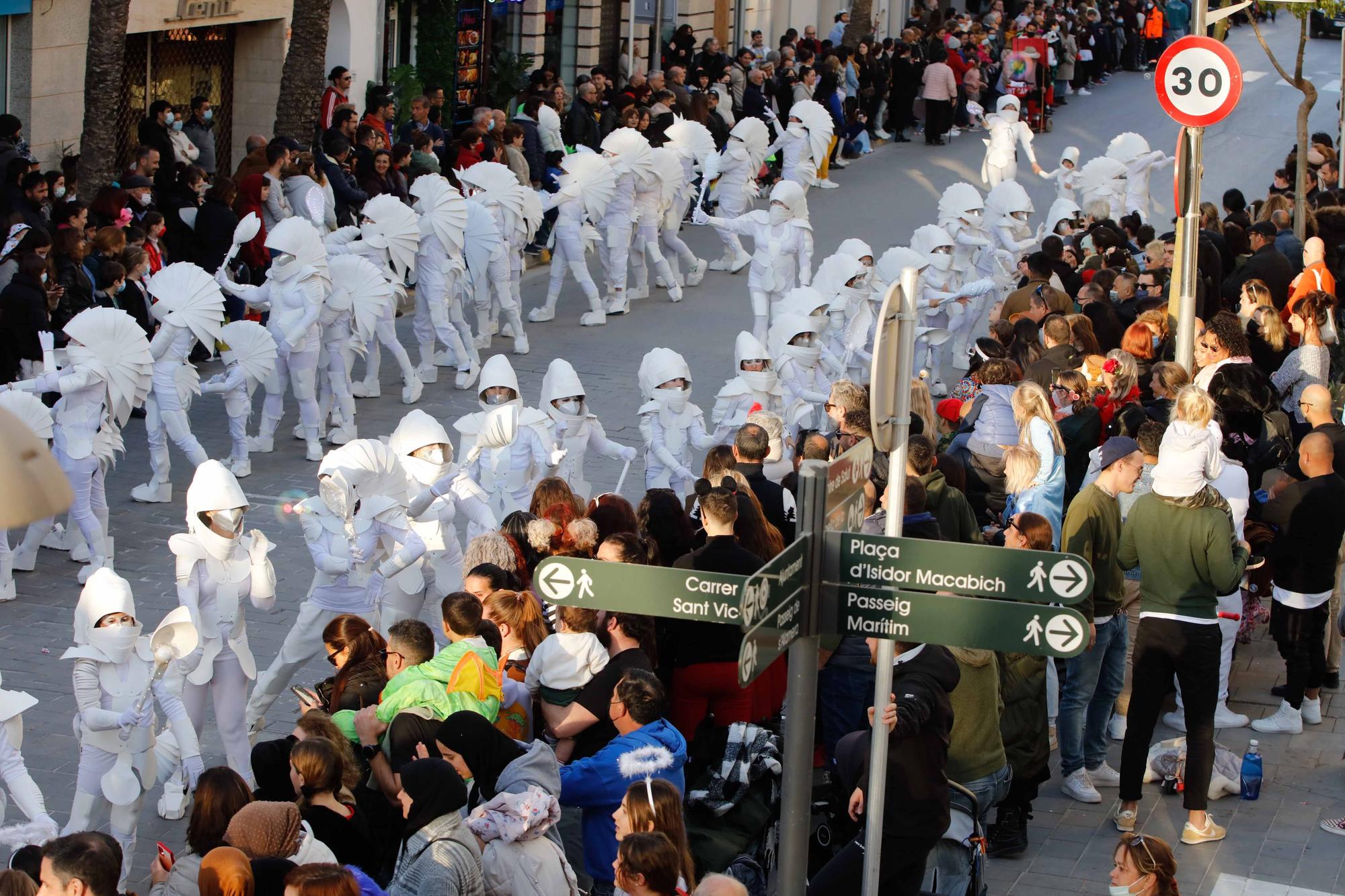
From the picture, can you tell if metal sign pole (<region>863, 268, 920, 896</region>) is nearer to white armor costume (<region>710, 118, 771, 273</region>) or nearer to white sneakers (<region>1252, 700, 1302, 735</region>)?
white sneakers (<region>1252, 700, 1302, 735</region>)

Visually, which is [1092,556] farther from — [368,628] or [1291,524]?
[368,628]

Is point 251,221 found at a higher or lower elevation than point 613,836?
higher

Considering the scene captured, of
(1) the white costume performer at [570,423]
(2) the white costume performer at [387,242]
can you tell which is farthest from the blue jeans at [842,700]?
(2) the white costume performer at [387,242]

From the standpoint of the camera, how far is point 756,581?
3875 mm

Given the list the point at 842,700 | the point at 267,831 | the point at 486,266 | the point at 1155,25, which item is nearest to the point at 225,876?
the point at 267,831

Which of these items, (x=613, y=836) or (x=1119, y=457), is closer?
(x=613, y=836)

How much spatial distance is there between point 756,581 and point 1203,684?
171 inches

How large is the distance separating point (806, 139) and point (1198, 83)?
31.2ft

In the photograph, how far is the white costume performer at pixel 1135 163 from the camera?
1928cm

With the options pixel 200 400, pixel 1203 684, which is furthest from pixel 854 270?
pixel 1203 684

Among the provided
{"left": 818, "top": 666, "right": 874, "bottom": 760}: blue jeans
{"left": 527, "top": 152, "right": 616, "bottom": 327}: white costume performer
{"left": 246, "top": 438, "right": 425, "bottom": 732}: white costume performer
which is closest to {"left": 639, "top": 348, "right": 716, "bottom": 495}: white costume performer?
{"left": 246, "top": 438, "right": 425, "bottom": 732}: white costume performer

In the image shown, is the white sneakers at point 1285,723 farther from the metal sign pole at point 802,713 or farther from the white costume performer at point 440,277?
the white costume performer at point 440,277

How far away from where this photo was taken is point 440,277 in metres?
15.0

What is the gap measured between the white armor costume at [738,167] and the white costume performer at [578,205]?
1.74 m
